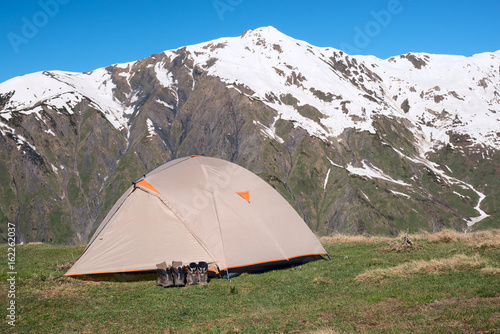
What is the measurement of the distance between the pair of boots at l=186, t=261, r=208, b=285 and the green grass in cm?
40

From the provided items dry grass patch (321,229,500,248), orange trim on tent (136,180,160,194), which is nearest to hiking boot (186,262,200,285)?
orange trim on tent (136,180,160,194)

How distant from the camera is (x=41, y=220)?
635 feet

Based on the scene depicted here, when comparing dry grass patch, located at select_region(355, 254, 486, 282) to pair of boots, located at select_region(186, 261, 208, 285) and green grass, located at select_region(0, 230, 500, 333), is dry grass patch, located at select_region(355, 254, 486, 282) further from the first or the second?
pair of boots, located at select_region(186, 261, 208, 285)

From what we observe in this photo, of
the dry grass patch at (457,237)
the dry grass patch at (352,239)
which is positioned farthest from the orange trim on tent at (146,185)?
the dry grass patch at (457,237)

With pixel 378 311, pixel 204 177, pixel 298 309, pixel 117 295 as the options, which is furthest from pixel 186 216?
pixel 378 311

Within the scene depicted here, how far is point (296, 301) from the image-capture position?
42.7 ft

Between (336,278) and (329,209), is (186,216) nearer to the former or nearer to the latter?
(336,278)

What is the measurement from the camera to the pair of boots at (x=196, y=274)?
654 inches

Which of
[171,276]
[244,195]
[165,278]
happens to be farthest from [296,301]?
[244,195]

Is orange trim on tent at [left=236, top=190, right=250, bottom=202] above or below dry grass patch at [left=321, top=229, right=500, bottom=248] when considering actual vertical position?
above

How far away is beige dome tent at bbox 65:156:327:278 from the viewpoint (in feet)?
58.2

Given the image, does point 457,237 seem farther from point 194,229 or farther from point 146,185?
point 146,185

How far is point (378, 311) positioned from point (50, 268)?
15229 millimetres

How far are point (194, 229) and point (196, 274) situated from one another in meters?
2.12
